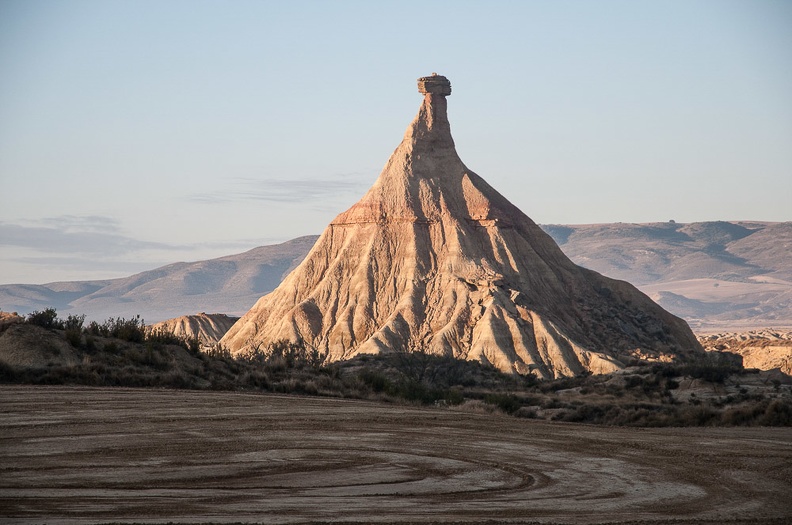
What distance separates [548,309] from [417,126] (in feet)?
69.5

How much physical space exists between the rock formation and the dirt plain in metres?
51.3

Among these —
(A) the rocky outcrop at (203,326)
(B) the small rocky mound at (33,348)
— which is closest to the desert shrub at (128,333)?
(B) the small rocky mound at (33,348)

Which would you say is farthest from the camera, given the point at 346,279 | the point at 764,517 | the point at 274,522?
the point at 346,279

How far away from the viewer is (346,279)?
9075cm

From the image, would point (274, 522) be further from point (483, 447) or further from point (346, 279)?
point (346, 279)

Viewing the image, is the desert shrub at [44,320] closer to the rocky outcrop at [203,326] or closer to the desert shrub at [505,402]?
the desert shrub at [505,402]

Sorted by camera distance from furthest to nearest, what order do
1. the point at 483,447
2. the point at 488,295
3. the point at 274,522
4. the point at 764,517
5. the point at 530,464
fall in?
1. the point at 488,295
2. the point at 483,447
3. the point at 530,464
4. the point at 764,517
5. the point at 274,522

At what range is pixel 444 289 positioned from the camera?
285ft

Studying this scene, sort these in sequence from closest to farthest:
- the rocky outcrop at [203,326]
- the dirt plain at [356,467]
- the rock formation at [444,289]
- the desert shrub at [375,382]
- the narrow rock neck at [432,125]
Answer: the dirt plain at [356,467] → the desert shrub at [375,382] → the rock formation at [444,289] → the narrow rock neck at [432,125] → the rocky outcrop at [203,326]

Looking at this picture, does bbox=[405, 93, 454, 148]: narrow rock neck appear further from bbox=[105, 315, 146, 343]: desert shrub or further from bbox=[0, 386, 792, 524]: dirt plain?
bbox=[0, 386, 792, 524]: dirt plain

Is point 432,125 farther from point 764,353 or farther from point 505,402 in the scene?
point 505,402

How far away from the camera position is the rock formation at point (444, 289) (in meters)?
80.3

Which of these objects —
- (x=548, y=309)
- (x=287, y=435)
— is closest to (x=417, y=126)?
(x=548, y=309)

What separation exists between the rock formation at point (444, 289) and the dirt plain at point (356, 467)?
51307 mm
